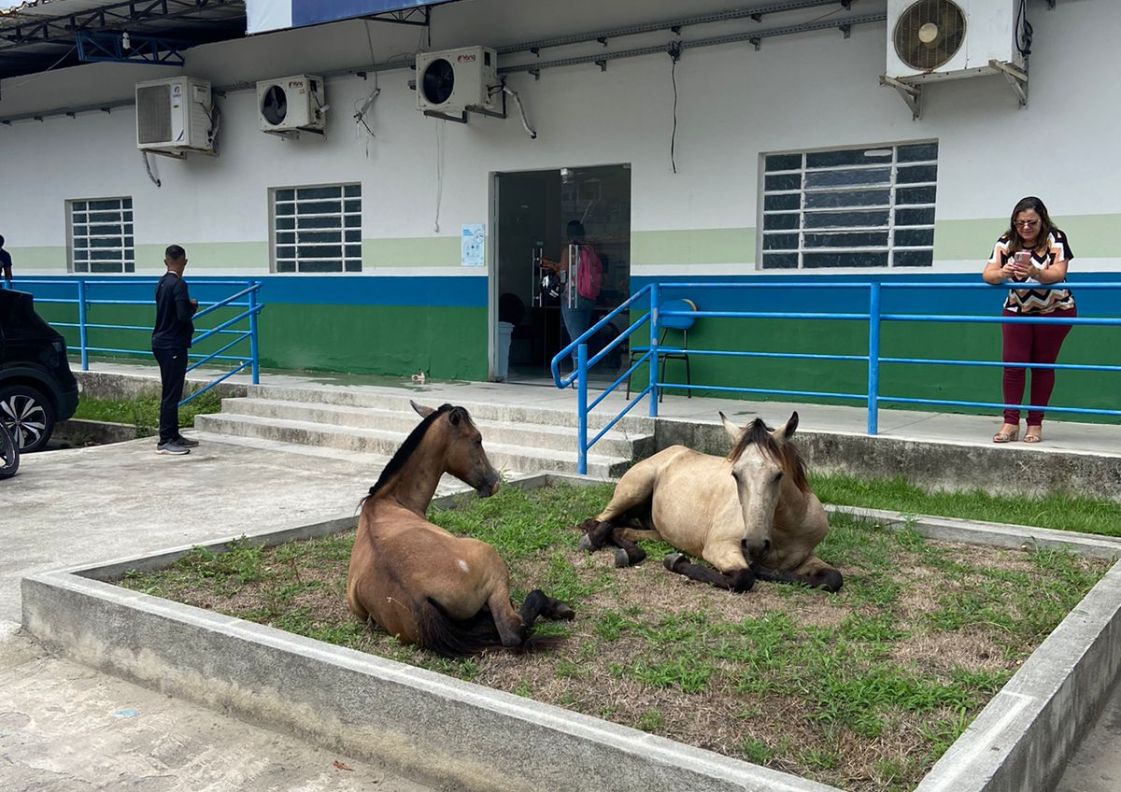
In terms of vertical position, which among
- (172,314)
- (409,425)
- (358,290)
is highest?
(358,290)

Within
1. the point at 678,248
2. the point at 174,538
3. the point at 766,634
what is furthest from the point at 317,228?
the point at 766,634

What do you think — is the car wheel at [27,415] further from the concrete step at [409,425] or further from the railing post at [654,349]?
the railing post at [654,349]

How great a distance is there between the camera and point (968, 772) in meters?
2.87

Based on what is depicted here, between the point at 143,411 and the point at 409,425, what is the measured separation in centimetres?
333

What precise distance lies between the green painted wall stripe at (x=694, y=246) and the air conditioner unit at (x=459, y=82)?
2.14m

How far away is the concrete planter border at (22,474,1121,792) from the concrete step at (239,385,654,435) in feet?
14.3

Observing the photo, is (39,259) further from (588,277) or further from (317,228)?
(588,277)

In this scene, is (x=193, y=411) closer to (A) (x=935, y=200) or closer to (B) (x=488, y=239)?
(B) (x=488, y=239)

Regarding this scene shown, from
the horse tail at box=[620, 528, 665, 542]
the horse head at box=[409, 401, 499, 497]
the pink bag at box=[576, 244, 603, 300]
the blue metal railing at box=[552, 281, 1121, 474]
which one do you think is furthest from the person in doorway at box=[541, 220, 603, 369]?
the horse head at box=[409, 401, 499, 497]

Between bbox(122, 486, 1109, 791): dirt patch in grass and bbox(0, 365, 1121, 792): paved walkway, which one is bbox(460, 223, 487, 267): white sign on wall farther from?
bbox(122, 486, 1109, 791): dirt patch in grass

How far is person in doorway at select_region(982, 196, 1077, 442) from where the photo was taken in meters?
6.93

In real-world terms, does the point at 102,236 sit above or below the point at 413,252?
above

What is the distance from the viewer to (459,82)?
1063 centimetres

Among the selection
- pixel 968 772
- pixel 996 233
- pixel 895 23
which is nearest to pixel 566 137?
pixel 895 23
